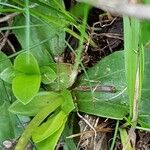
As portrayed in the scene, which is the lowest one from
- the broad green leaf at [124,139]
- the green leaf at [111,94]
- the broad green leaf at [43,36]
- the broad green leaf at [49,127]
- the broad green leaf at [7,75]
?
the broad green leaf at [124,139]

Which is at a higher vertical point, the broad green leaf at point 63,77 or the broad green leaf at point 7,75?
the broad green leaf at point 7,75

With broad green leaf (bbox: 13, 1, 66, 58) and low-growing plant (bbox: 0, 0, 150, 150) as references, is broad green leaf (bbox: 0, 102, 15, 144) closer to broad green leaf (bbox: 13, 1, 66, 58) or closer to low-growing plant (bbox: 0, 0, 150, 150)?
low-growing plant (bbox: 0, 0, 150, 150)

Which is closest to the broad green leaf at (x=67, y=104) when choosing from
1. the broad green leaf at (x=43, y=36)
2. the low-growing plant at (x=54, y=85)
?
the low-growing plant at (x=54, y=85)

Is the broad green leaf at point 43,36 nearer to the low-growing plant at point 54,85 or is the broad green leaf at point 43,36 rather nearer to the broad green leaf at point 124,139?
the low-growing plant at point 54,85

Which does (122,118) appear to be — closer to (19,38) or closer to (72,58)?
(72,58)

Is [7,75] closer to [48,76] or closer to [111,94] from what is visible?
[48,76]

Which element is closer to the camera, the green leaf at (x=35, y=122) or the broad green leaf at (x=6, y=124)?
the green leaf at (x=35, y=122)

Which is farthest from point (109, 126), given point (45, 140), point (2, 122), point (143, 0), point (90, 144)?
point (143, 0)
